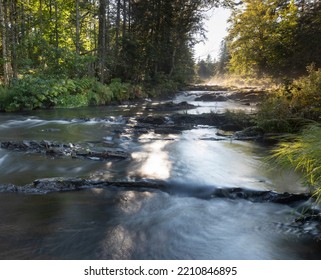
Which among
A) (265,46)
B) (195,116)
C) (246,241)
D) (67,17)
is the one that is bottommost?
(246,241)

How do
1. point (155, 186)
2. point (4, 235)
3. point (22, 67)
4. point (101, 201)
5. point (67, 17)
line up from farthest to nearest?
point (67, 17) < point (22, 67) < point (155, 186) < point (101, 201) < point (4, 235)

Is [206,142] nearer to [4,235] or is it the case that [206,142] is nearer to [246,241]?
[246,241]

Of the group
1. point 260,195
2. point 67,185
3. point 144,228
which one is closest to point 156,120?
point 67,185

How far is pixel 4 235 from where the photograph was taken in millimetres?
3520

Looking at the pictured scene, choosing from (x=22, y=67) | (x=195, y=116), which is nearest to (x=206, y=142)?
(x=195, y=116)

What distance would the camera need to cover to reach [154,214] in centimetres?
427

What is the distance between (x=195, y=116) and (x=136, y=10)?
16370 millimetres

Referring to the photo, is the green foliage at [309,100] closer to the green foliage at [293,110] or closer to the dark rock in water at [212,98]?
the green foliage at [293,110]

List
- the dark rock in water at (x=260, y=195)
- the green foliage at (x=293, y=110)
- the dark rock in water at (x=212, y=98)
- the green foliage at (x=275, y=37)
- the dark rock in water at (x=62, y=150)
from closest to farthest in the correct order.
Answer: the dark rock in water at (x=260, y=195) < the dark rock in water at (x=62, y=150) < the green foliage at (x=293, y=110) < the green foliage at (x=275, y=37) < the dark rock in water at (x=212, y=98)

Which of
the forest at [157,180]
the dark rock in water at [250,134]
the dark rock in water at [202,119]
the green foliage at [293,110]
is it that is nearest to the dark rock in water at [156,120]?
the forest at [157,180]

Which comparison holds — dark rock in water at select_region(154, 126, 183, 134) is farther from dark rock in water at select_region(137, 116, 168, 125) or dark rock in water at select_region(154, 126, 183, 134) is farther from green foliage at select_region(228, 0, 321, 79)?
green foliage at select_region(228, 0, 321, 79)

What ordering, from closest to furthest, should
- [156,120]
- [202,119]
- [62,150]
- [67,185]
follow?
[67,185]
[62,150]
[156,120]
[202,119]

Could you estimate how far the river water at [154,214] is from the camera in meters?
3.38

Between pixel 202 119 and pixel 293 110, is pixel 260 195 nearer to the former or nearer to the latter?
pixel 293 110
